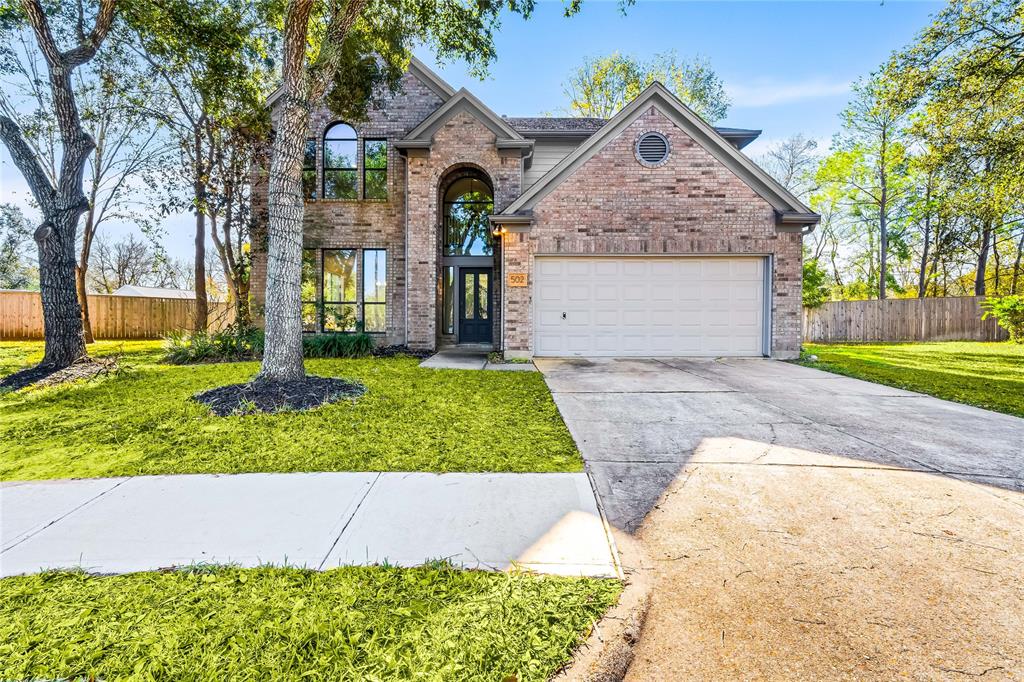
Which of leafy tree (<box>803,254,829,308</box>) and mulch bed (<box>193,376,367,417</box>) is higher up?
leafy tree (<box>803,254,829,308</box>)

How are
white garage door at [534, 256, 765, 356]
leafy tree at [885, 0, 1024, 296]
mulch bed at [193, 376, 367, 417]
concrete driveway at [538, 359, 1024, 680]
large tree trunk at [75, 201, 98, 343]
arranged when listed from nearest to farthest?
1. concrete driveway at [538, 359, 1024, 680]
2. mulch bed at [193, 376, 367, 417]
3. leafy tree at [885, 0, 1024, 296]
4. white garage door at [534, 256, 765, 356]
5. large tree trunk at [75, 201, 98, 343]

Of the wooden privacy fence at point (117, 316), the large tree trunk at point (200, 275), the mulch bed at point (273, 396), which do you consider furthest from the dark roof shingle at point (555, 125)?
the wooden privacy fence at point (117, 316)

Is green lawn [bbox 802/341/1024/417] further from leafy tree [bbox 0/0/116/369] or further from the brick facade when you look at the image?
leafy tree [bbox 0/0/116/369]

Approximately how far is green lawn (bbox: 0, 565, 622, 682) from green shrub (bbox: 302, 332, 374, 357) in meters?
10.0

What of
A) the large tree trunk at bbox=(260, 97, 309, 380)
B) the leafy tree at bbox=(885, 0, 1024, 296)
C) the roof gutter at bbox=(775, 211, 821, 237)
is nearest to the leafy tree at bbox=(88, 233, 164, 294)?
the large tree trunk at bbox=(260, 97, 309, 380)

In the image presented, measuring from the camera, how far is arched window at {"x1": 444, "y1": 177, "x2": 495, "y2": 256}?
1445 cm

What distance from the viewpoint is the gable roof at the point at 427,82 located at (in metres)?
13.0

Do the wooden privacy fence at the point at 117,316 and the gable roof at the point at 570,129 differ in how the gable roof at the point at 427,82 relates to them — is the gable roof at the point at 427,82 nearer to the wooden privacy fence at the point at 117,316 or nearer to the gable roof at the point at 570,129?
the gable roof at the point at 570,129

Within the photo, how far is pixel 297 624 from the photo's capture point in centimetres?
186

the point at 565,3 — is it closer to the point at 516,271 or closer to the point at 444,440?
the point at 516,271

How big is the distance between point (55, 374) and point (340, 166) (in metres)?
8.54

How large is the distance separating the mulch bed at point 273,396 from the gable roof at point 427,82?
33.2 ft

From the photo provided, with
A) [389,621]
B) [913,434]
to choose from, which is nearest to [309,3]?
[389,621]

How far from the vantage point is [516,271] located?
10.3 meters
